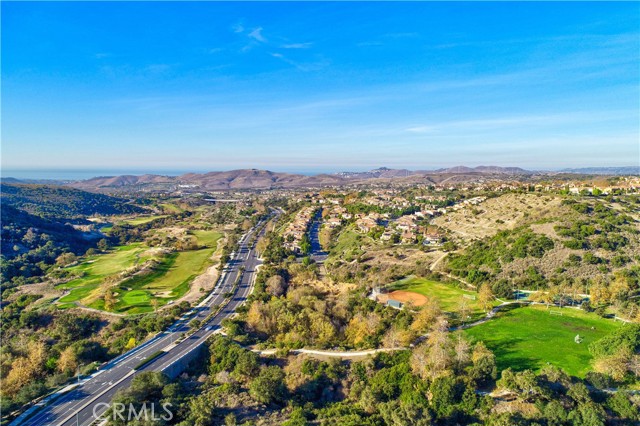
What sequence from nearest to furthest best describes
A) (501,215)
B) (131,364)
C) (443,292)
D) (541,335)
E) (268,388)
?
(268,388), (131,364), (541,335), (443,292), (501,215)

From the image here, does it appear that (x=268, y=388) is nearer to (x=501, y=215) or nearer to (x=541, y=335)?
(x=541, y=335)

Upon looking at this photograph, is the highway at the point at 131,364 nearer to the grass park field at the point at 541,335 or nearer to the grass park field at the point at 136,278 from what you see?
the grass park field at the point at 136,278

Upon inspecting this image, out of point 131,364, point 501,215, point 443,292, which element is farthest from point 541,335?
point 501,215

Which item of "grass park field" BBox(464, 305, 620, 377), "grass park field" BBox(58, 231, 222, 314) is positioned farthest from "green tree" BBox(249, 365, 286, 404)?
"grass park field" BBox(58, 231, 222, 314)

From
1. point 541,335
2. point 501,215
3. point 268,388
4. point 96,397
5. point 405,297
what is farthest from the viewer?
point 501,215

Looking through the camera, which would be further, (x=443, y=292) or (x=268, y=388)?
(x=443, y=292)

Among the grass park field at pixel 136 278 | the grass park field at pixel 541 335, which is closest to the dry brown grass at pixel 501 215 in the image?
the grass park field at pixel 541 335
